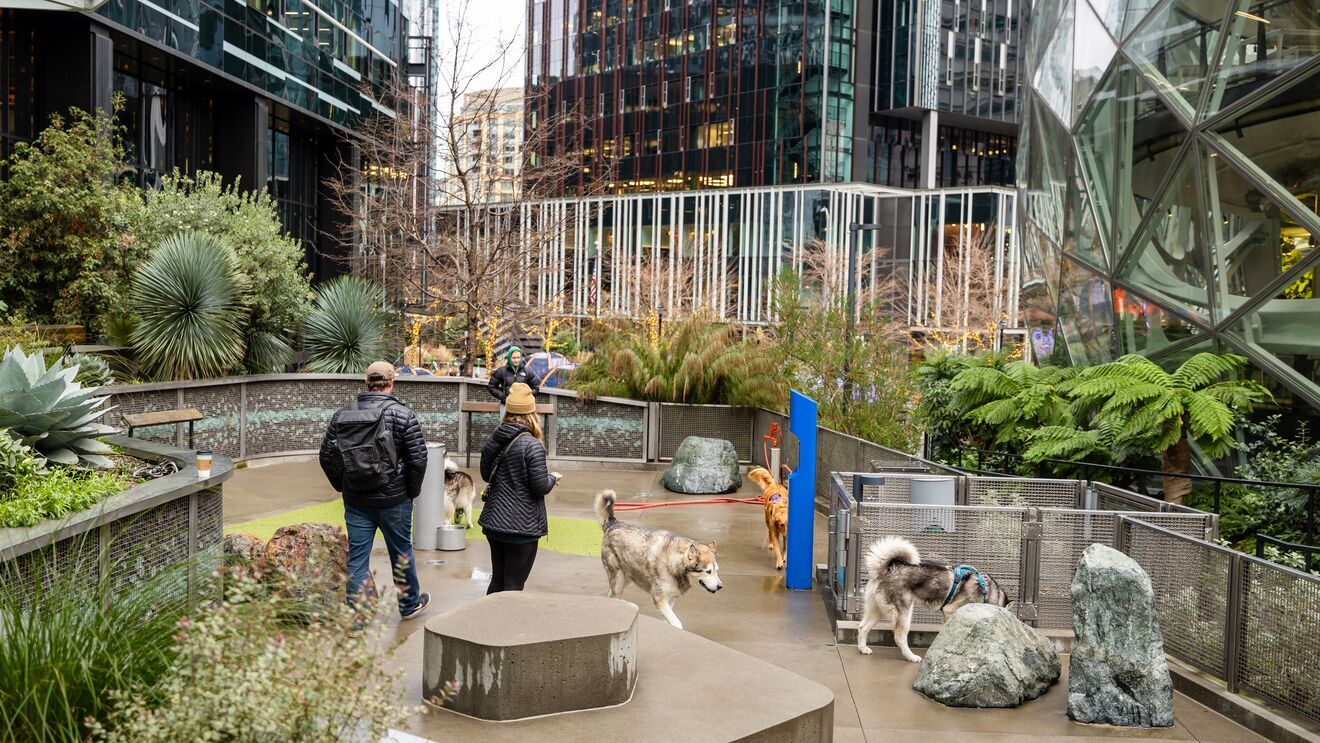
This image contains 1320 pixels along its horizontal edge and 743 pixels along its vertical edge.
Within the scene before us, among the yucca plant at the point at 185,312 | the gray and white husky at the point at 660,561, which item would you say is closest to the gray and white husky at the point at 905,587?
the gray and white husky at the point at 660,561

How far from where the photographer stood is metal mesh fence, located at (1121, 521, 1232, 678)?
24.7 ft

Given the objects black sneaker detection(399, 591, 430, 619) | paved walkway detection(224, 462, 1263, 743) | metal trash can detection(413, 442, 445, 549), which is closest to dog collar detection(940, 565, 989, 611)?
paved walkway detection(224, 462, 1263, 743)

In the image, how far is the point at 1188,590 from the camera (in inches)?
309

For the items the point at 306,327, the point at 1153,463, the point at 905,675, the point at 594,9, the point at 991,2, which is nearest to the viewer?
the point at 905,675

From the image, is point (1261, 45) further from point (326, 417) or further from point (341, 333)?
point (341, 333)

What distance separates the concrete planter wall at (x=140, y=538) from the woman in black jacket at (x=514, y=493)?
182 centimetres

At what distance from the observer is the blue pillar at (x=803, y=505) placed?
10273mm

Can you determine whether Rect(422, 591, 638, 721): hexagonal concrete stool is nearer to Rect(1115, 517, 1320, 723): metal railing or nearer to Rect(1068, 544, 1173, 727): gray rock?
Rect(1068, 544, 1173, 727): gray rock

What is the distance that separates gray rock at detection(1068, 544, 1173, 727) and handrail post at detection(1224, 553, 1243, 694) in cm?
73

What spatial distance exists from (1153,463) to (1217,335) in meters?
1.71

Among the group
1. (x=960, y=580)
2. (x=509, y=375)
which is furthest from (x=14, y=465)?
(x=509, y=375)

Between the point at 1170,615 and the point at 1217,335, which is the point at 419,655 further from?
the point at 1217,335

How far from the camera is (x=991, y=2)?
6719 cm

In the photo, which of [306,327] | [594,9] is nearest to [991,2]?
[594,9]
